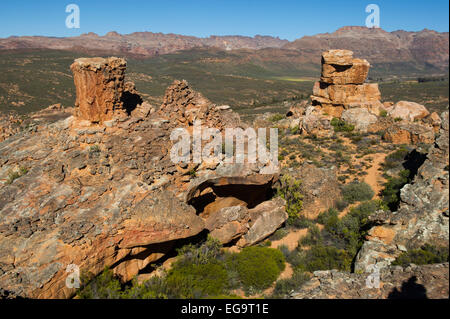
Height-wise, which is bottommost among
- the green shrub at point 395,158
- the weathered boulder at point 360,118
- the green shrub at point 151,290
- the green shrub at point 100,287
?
the green shrub at point 151,290

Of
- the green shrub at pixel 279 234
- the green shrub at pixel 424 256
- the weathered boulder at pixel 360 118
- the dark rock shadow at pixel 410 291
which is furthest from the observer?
the weathered boulder at pixel 360 118

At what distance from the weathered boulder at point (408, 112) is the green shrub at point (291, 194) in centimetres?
1896

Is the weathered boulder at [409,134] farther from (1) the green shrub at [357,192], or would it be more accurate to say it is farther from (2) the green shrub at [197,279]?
(2) the green shrub at [197,279]

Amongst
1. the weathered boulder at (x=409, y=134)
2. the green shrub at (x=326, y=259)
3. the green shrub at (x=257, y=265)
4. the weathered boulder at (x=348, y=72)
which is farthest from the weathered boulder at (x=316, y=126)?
the green shrub at (x=257, y=265)

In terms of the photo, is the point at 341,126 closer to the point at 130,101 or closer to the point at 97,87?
the point at 130,101

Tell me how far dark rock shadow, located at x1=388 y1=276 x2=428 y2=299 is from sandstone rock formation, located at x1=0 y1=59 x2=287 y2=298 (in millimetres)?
5894

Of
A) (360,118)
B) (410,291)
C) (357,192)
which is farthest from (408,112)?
(410,291)

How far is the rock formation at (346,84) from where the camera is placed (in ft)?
90.6

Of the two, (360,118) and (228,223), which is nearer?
(228,223)

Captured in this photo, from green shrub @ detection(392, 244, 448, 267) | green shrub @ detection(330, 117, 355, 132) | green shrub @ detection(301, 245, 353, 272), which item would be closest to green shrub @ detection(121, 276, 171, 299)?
green shrub @ detection(301, 245, 353, 272)

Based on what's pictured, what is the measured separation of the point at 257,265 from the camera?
422 inches

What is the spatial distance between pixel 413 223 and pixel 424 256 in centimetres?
191
